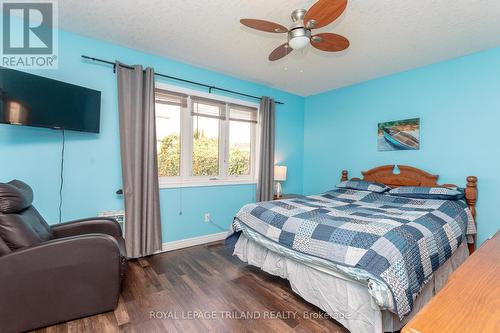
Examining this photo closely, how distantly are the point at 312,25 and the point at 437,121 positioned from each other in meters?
2.42

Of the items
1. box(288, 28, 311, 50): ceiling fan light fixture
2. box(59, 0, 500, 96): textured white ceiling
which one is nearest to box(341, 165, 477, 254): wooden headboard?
box(59, 0, 500, 96): textured white ceiling

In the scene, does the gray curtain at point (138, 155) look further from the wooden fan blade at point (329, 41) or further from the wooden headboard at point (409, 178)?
the wooden headboard at point (409, 178)

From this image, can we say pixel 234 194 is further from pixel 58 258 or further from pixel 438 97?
pixel 438 97

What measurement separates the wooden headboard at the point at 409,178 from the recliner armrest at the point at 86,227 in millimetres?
3534

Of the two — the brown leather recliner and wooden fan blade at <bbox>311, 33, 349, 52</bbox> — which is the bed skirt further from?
wooden fan blade at <bbox>311, 33, 349, 52</bbox>

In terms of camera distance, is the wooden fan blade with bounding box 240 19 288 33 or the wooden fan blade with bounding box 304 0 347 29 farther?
the wooden fan blade with bounding box 240 19 288 33

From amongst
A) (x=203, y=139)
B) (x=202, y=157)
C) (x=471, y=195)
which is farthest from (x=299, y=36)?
(x=471, y=195)

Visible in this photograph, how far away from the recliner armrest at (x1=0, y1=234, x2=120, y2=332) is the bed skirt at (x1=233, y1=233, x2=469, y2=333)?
1395 millimetres

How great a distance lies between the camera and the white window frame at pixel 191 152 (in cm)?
319

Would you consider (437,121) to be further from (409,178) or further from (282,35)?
(282,35)

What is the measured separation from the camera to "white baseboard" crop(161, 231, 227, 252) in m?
3.10

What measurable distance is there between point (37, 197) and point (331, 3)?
3.10 meters

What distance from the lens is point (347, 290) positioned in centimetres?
165

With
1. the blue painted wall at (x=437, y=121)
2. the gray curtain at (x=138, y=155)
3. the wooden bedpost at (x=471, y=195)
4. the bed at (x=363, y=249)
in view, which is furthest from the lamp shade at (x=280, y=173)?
the wooden bedpost at (x=471, y=195)
